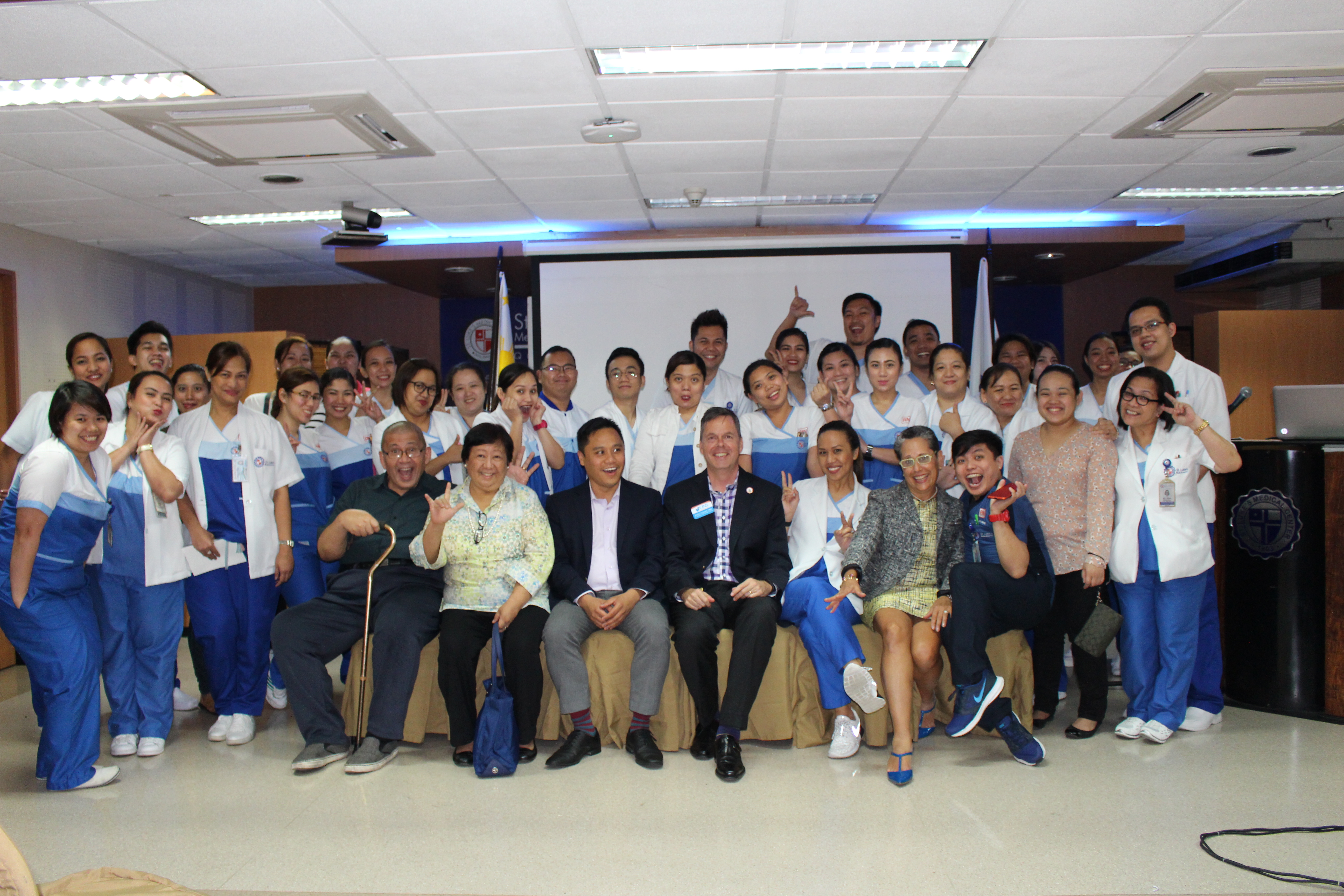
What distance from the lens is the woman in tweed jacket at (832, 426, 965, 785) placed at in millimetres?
3338

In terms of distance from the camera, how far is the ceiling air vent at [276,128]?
166 inches

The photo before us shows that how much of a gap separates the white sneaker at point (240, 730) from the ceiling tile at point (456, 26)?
282 cm

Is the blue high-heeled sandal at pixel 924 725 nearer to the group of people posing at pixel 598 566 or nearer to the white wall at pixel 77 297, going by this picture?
the group of people posing at pixel 598 566

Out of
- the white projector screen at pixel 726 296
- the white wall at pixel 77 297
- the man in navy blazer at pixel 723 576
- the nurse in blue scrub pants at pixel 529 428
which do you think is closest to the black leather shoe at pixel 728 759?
the man in navy blazer at pixel 723 576

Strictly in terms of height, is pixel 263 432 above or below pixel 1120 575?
above

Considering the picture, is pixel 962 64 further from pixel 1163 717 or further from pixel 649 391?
pixel 649 391

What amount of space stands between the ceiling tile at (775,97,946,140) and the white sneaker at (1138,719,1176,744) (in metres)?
2.99

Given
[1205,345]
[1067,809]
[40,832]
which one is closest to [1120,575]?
[1067,809]

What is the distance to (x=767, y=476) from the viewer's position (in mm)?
4207

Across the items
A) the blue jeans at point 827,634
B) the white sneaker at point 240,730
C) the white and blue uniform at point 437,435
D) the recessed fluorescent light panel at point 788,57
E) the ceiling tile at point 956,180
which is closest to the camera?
the blue jeans at point 827,634

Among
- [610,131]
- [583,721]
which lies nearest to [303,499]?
[583,721]

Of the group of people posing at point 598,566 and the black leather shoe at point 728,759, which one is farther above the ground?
the group of people posing at point 598,566

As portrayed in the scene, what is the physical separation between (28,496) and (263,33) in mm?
1930

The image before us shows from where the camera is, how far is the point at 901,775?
3.08 metres
